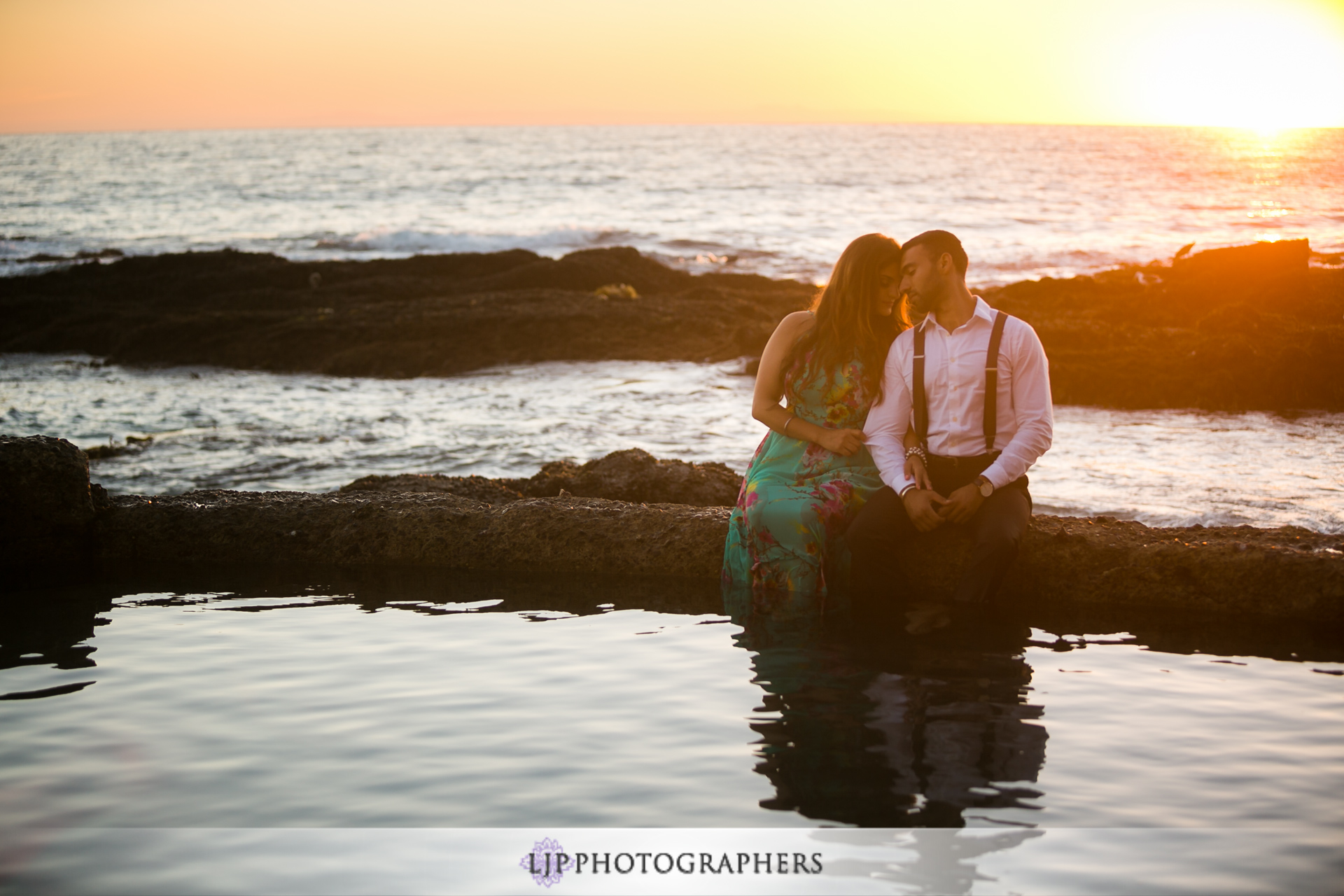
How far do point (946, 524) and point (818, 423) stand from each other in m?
0.76

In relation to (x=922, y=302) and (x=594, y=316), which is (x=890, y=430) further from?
(x=594, y=316)

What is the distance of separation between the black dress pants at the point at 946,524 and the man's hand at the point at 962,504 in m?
0.06

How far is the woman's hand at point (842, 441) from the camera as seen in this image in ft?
15.7

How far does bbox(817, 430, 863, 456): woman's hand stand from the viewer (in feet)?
15.7

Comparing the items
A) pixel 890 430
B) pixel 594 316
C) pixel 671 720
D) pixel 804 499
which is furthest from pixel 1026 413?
pixel 594 316

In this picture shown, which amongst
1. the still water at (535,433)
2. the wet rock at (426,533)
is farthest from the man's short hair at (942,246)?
the still water at (535,433)

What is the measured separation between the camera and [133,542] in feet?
19.6

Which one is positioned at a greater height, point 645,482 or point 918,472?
point 918,472

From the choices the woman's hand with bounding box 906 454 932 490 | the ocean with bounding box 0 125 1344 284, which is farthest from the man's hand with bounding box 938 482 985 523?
the ocean with bounding box 0 125 1344 284

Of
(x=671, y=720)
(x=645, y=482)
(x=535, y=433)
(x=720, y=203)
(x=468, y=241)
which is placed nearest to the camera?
(x=671, y=720)

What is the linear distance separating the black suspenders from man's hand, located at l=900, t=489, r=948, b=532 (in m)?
0.30

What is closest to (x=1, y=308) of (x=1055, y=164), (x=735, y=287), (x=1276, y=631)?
(x=735, y=287)

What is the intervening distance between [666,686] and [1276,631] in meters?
2.70

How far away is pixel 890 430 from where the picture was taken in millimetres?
4738
